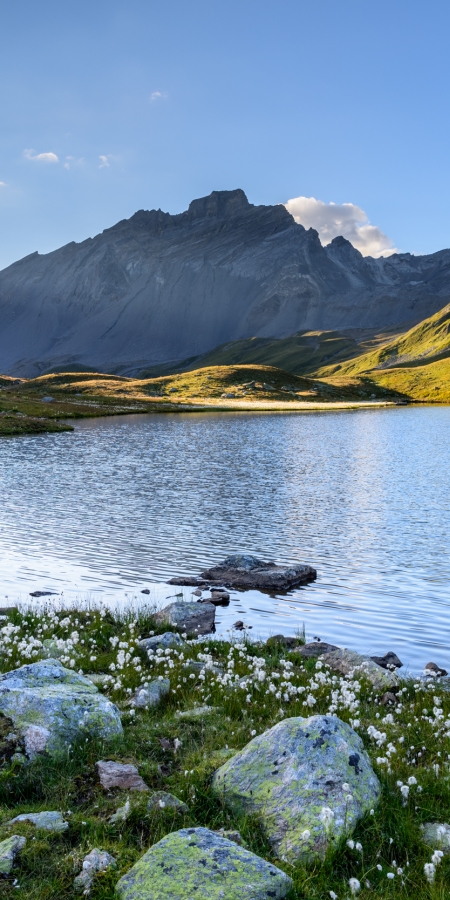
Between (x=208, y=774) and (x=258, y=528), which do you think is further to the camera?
(x=258, y=528)

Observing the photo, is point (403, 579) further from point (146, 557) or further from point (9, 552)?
point (9, 552)

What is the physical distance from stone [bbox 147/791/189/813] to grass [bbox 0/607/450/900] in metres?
0.08

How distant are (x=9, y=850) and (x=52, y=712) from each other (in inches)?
102

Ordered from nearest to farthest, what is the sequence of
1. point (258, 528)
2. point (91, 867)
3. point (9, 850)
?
point (91, 867)
point (9, 850)
point (258, 528)

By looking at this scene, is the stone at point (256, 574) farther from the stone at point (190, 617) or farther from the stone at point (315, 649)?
the stone at point (315, 649)

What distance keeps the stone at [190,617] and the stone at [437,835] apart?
991 centimetres

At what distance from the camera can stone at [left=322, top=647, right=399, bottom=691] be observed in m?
12.5

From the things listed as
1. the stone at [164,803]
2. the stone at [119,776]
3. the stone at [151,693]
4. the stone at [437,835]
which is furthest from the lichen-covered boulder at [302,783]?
the stone at [151,693]

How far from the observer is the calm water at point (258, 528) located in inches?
806

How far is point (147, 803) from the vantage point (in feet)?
23.8

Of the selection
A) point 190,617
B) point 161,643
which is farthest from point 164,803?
point 190,617

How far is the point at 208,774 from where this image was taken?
8.03 metres

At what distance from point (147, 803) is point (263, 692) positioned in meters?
4.59

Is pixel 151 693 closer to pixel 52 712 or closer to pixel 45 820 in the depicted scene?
pixel 52 712
